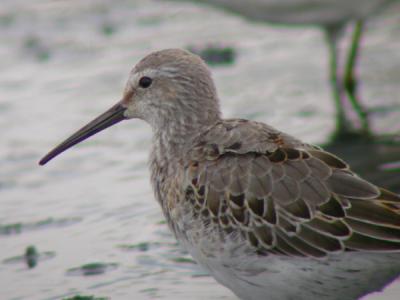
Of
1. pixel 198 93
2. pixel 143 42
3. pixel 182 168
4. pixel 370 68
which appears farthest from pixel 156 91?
pixel 143 42

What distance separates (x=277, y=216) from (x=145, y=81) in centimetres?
163

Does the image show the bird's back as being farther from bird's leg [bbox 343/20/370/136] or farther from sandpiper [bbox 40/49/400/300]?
bird's leg [bbox 343/20/370/136]

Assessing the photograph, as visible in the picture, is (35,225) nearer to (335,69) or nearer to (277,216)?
(277,216)

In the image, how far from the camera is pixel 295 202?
21.5 ft

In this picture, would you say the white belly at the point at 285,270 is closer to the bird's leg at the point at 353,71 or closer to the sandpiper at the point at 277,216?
the sandpiper at the point at 277,216

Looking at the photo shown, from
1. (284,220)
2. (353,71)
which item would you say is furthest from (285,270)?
(353,71)

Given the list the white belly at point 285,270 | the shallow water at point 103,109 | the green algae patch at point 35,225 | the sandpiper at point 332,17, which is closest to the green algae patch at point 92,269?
the shallow water at point 103,109

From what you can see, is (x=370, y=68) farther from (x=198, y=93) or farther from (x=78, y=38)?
(x=198, y=93)

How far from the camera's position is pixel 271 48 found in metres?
13.9

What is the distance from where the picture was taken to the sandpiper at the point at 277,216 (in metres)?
6.36

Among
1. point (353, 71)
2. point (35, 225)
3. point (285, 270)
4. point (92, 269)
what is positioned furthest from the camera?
point (353, 71)

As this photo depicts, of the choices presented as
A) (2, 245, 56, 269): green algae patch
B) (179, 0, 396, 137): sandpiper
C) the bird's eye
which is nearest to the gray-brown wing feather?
the bird's eye

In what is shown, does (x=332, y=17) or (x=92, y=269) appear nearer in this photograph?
(x=92, y=269)

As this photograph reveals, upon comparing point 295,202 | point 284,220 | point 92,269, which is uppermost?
point 295,202
